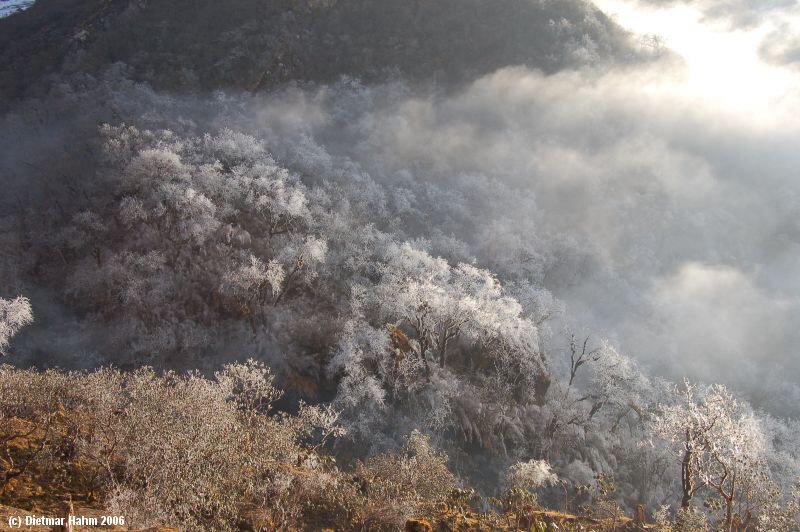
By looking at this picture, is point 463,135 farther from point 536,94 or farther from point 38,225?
point 38,225

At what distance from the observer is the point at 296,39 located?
3728 inches

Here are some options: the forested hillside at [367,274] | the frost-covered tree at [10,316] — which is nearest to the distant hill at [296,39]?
the forested hillside at [367,274]

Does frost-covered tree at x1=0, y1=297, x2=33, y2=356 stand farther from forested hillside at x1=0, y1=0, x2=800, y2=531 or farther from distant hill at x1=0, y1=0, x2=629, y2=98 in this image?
Answer: distant hill at x1=0, y1=0, x2=629, y2=98

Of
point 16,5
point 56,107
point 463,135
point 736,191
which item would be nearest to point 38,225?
point 56,107

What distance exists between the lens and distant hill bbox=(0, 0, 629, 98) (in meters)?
86.2

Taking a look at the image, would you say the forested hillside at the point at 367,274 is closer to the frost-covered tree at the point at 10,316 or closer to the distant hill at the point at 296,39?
the frost-covered tree at the point at 10,316

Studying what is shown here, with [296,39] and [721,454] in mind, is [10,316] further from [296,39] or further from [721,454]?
[296,39]

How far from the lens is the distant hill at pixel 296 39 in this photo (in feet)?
283

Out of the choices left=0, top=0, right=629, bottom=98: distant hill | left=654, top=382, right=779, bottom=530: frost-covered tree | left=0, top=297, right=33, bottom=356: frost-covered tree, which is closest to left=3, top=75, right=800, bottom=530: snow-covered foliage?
left=654, top=382, right=779, bottom=530: frost-covered tree

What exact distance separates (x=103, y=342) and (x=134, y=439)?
27599 mm

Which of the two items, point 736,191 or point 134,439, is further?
point 736,191

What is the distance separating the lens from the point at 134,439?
1734 cm

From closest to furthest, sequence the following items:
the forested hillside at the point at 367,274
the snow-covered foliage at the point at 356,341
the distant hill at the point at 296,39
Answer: the forested hillside at the point at 367,274
the snow-covered foliage at the point at 356,341
the distant hill at the point at 296,39

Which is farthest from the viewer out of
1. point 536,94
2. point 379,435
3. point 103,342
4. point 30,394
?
point 536,94
